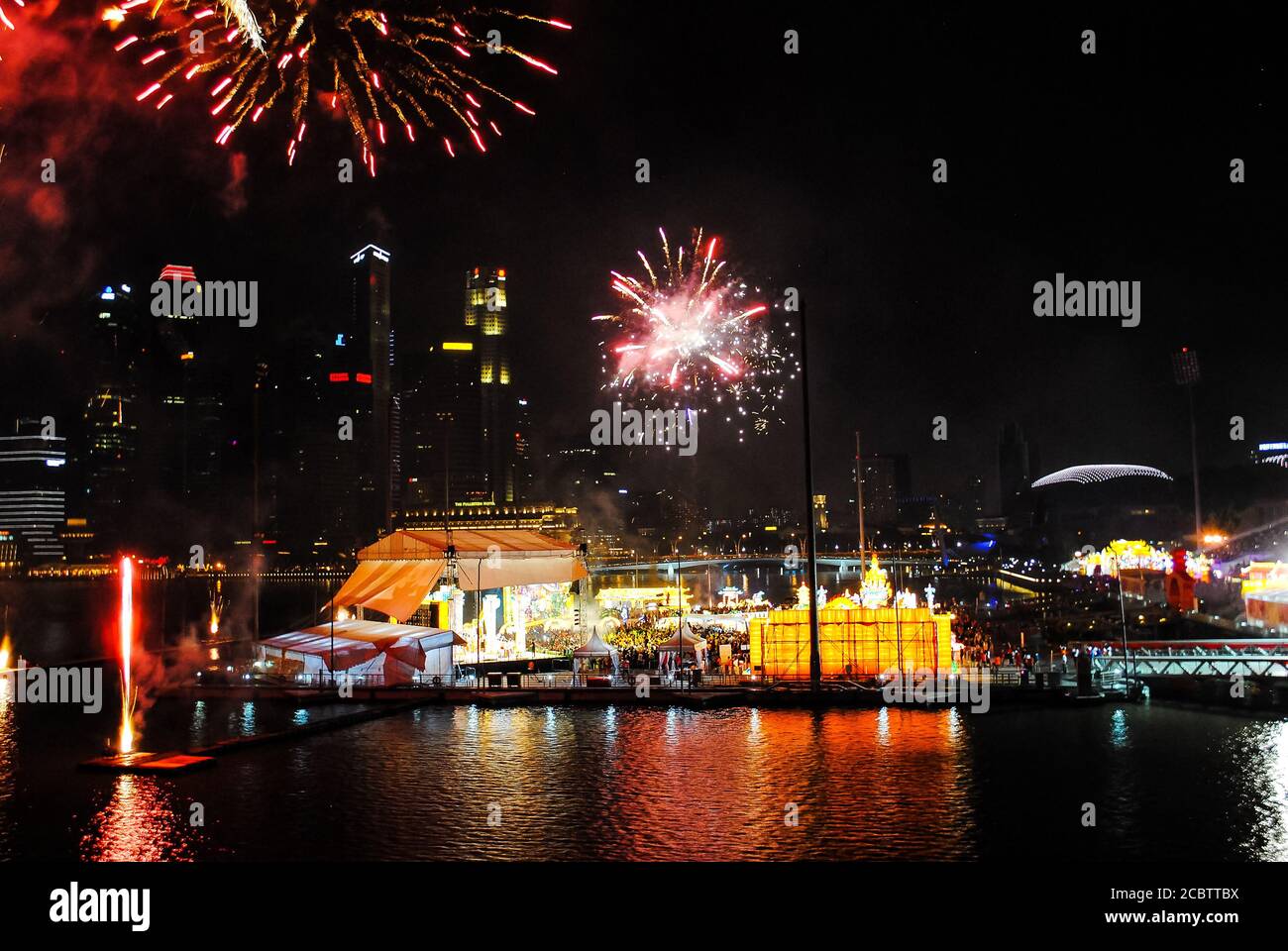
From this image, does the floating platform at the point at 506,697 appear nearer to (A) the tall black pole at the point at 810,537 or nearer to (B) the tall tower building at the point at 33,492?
(A) the tall black pole at the point at 810,537

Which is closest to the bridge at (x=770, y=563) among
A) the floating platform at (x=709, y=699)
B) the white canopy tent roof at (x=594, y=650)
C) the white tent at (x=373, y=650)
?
the white canopy tent roof at (x=594, y=650)

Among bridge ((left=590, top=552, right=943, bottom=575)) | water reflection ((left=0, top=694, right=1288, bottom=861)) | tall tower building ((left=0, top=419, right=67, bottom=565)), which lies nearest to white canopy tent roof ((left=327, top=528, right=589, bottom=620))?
water reflection ((left=0, top=694, right=1288, bottom=861))

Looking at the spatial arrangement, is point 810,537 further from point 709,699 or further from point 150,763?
point 150,763

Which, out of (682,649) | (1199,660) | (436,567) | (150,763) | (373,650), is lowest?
(150,763)

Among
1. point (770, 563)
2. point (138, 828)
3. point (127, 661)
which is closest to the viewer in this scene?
point (138, 828)

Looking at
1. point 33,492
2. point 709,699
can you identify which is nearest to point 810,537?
point 709,699
